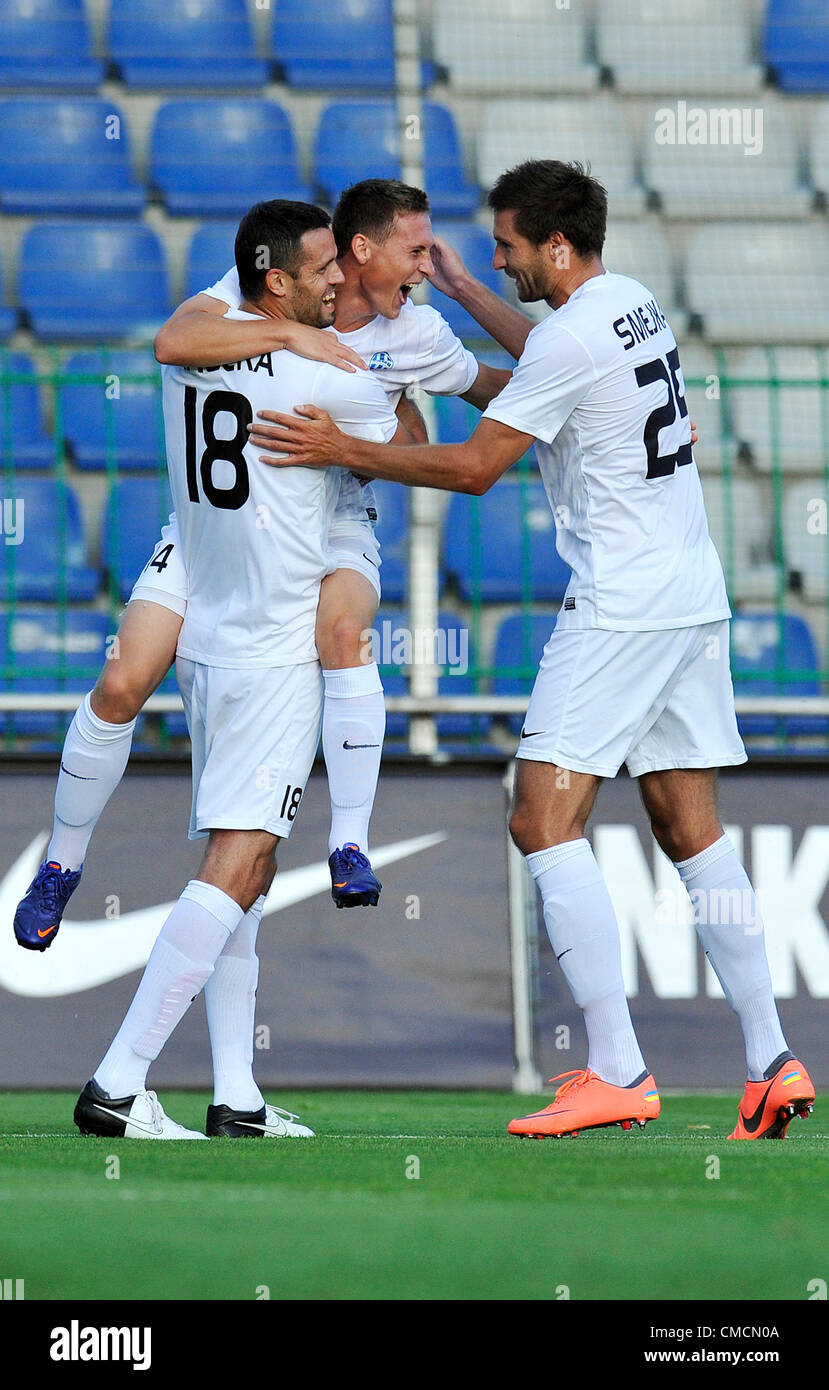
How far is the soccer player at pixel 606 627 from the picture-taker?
363cm

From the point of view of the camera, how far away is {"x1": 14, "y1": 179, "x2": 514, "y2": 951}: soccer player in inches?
142

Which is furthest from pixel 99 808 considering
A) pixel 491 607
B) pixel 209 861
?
pixel 491 607

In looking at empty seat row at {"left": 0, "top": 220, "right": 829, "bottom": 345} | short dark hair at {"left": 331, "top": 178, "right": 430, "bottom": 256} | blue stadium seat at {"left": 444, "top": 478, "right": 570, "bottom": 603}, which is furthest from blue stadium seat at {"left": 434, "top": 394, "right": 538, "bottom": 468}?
short dark hair at {"left": 331, "top": 178, "right": 430, "bottom": 256}

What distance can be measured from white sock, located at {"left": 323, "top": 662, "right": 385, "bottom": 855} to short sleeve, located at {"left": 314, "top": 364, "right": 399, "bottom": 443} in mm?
516

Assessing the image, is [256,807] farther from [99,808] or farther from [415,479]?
[415,479]

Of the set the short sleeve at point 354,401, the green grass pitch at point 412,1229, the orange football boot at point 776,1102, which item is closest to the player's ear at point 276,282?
the short sleeve at point 354,401

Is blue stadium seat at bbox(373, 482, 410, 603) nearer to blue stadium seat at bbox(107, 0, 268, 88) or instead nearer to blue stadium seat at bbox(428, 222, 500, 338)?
blue stadium seat at bbox(428, 222, 500, 338)

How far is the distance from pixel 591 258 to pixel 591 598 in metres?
0.80

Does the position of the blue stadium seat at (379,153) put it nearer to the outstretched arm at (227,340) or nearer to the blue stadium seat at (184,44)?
the blue stadium seat at (184,44)

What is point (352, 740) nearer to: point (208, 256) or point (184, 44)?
point (208, 256)

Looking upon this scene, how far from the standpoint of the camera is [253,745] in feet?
11.8

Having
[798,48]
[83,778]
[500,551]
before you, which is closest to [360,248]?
[83,778]

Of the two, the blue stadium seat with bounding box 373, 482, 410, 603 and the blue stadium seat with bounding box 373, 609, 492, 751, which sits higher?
the blue stadium seat with bounding box 373, 482, 410, 603

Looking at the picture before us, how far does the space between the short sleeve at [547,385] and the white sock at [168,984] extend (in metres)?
1.21
